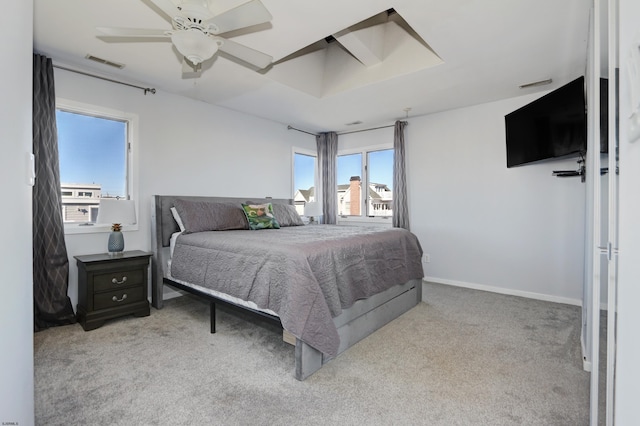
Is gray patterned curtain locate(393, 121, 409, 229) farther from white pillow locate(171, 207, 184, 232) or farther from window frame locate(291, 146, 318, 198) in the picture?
white pillow locate(171, 207, 184, 232)

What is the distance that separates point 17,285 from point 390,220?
15.2 feet

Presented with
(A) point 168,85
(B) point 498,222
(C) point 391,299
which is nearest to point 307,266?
(C) point 391,299

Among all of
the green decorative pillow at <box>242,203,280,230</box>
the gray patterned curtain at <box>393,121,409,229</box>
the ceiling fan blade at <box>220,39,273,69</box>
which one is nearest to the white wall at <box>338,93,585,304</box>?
the gray patterned curtain at <box>393,121,409,229</box>

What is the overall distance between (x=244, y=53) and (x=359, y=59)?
A: 4.66 feet

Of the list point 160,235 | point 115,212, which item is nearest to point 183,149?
point 160,235

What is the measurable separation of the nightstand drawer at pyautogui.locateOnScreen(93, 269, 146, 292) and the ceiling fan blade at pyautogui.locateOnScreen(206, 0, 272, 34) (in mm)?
2391

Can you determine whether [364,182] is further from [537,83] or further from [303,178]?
[537,83]

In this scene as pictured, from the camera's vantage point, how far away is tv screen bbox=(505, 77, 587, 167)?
8.79 feet

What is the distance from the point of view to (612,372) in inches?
42.4

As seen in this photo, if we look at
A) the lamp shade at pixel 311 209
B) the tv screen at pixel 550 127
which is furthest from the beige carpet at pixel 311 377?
the lamp shade at pixel 311 209

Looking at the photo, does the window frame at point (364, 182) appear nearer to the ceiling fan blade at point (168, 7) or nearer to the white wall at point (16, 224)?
the ceiling fan blade at point (168, 7)

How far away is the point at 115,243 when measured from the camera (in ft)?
10.2

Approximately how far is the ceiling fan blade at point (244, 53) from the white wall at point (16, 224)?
1166 mm

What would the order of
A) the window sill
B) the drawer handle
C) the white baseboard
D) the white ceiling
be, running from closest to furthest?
the white ceiling, the drawer handle, the window sill, the white baseboard
